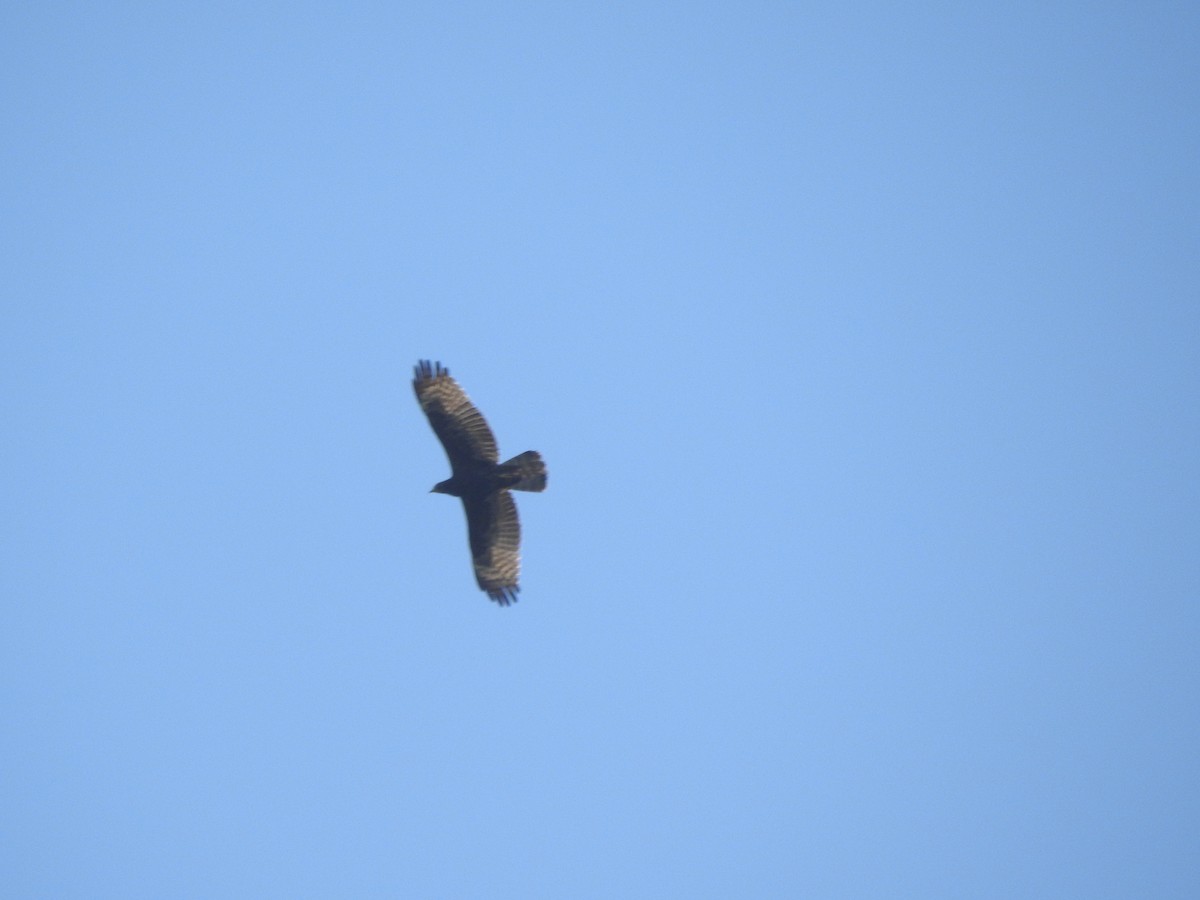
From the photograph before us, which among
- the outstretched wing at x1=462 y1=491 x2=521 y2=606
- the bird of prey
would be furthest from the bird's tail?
the outstretched wing at x1=462 y1=491 x2=521 y2=606

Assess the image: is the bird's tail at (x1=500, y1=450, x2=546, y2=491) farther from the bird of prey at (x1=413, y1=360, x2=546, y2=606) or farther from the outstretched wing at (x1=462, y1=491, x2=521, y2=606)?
the outstretched wing at (x1=462, y1=491, x2=521, y2=606)

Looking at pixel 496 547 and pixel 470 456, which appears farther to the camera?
pixel 496 547

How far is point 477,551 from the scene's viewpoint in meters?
24.6

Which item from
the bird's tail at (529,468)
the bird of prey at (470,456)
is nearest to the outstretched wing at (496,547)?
the bird of prey at (470,456)

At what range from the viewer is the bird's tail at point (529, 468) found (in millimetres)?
23297

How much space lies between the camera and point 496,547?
24.6m

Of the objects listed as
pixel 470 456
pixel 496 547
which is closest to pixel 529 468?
pixel 470 456

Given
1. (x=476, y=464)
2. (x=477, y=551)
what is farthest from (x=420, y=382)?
(x=477, y=551)

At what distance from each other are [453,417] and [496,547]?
8.01 feet

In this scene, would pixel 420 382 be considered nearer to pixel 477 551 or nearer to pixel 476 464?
pixel 476 464

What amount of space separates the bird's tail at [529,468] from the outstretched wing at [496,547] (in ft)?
3.05

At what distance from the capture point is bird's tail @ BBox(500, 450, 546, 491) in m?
23.3

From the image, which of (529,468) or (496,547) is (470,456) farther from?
(496,547)

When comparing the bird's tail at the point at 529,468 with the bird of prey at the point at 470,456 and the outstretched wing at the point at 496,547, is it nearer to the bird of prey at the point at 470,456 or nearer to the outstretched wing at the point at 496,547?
the bird of prey at the point at 470,456
